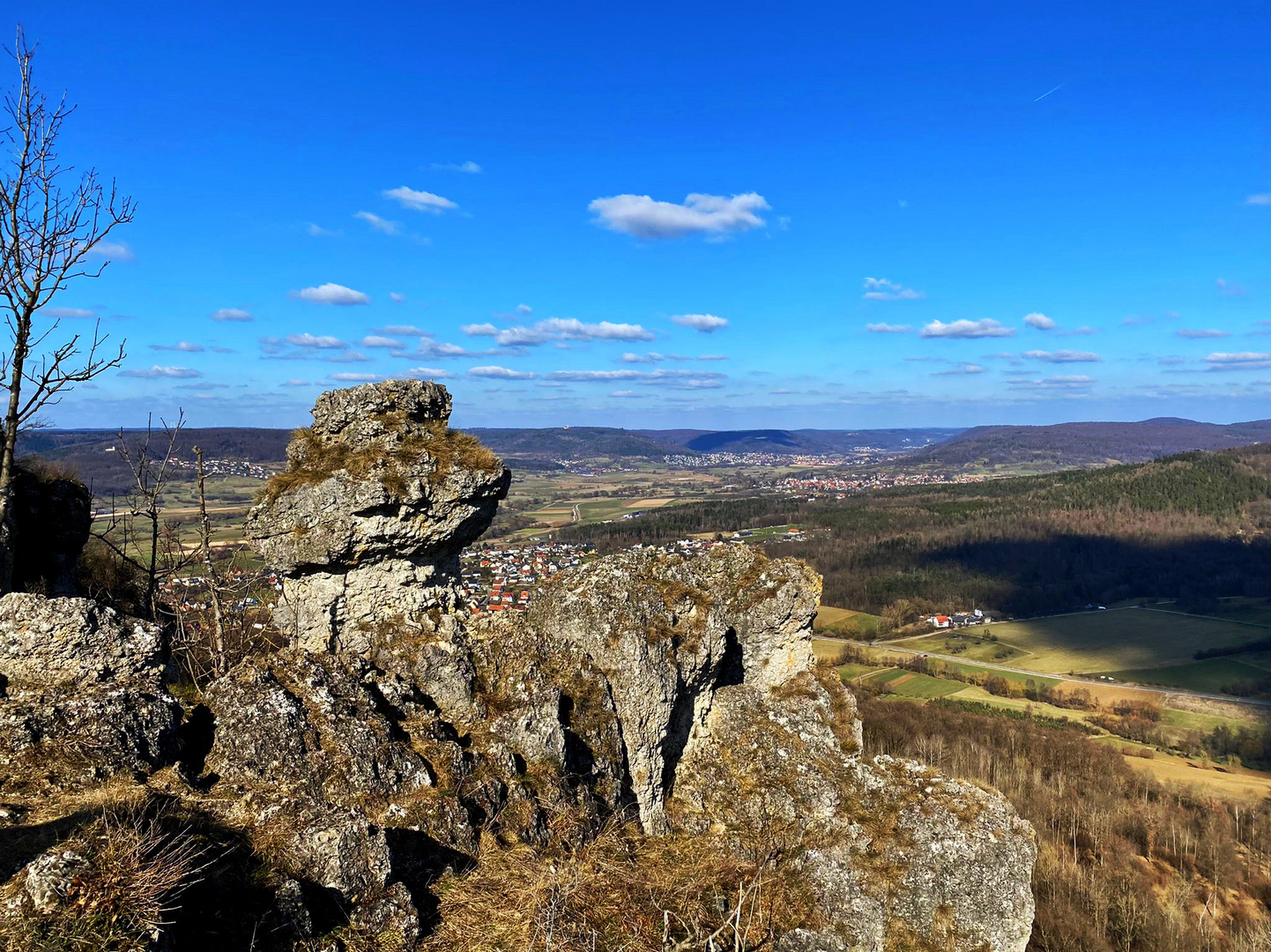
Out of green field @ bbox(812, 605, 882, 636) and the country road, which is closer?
the country road

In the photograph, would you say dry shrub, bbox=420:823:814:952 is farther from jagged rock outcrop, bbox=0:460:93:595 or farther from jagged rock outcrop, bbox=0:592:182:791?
jagged rock outcrop, bbox=0:460:93:595

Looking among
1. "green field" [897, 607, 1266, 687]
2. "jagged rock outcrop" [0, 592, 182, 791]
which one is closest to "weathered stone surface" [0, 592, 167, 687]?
"jagged rock outcrop" [0, 592, 182, 791]

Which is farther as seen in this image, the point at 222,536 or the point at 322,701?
the point at 222,536

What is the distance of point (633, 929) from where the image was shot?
774 cm

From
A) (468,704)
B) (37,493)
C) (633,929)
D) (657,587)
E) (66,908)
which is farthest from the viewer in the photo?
(37,493)

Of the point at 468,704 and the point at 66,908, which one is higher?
the point at 66,908

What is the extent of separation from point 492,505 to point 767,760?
6.93 m

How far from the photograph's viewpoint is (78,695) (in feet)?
28.2

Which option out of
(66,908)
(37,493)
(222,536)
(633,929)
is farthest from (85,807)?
(222,536)

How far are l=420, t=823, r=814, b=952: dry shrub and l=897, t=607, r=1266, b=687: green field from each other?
77.1 metres

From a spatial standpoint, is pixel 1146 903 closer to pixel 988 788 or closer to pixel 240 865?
pixel 988 788

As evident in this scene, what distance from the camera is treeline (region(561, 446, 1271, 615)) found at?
4188 inches

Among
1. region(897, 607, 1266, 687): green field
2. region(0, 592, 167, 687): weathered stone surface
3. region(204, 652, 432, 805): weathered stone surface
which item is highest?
region(0, 592, 167, 687): weathered stone surface

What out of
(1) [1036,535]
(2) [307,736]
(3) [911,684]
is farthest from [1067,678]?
(2) [307,736]
